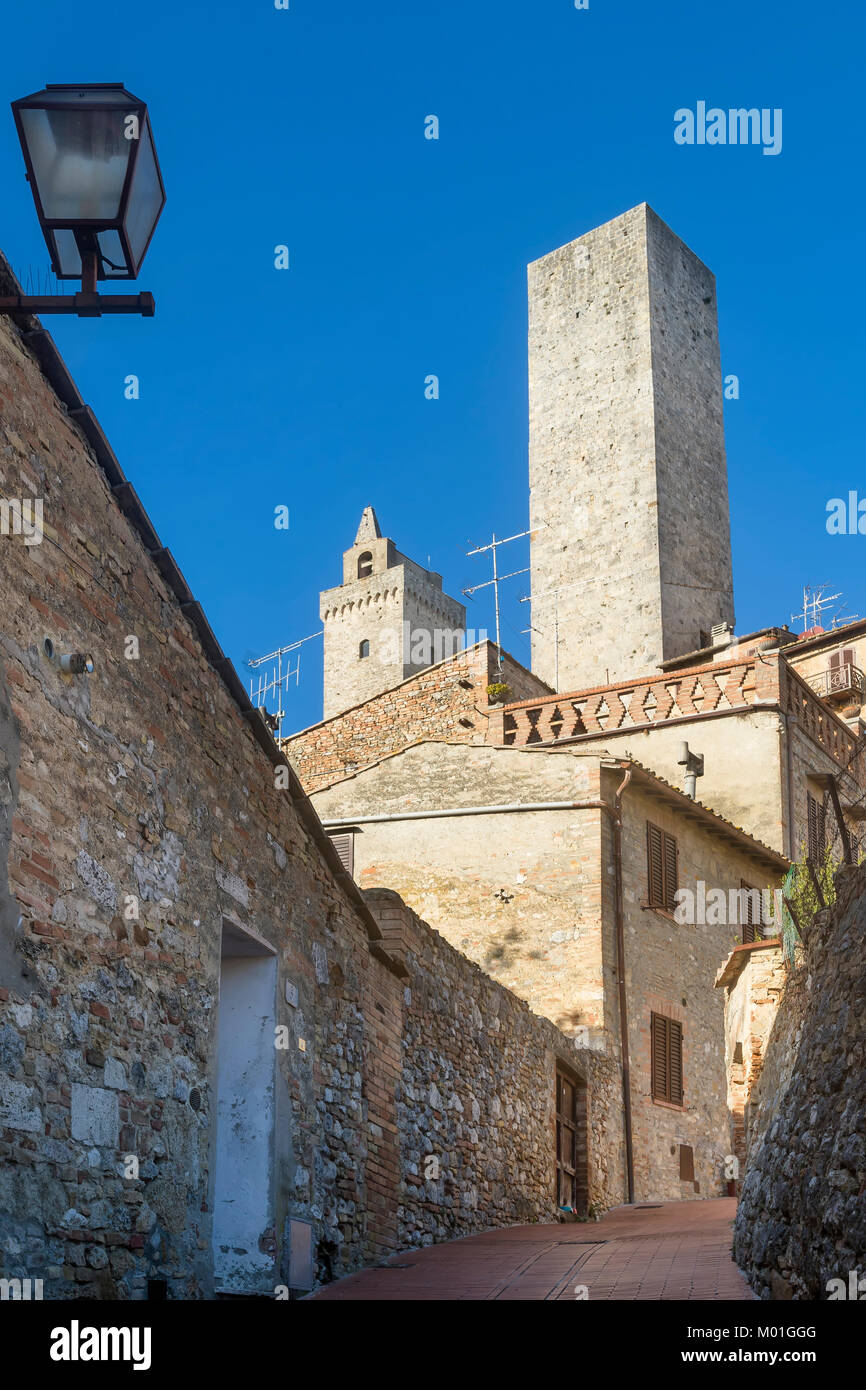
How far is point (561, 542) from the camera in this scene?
3631cm

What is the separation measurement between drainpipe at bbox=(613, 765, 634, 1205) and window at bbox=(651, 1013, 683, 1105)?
2.65ft

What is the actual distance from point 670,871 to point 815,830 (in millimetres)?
4714

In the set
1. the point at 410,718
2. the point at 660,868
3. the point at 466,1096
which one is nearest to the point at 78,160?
the point at 466,1096

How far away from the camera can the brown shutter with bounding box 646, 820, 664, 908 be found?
18.9m

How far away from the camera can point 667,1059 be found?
62.0ft

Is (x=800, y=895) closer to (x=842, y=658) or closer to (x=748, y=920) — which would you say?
(x=748, y=920)

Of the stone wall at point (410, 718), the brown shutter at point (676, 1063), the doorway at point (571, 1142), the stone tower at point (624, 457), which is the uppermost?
the stone tower at point (624, 457)

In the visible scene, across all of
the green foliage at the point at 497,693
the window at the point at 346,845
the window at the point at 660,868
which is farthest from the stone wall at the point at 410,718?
the window at the point at 660,868

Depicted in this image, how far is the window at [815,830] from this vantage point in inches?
895

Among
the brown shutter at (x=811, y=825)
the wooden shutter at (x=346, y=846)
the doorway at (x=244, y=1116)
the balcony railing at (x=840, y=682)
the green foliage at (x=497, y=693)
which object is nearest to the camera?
the doorway at (x=244, y=1116)

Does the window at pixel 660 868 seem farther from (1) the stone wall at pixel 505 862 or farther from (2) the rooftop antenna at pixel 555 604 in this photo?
(2) the rooftop antenna at pixel 555 604

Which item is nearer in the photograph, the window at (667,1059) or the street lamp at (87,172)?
the street lamp at (87,172)

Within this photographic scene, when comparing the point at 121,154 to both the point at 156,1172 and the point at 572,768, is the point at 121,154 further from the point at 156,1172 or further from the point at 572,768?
the point at 572,768

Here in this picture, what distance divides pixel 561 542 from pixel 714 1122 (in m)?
19.1
